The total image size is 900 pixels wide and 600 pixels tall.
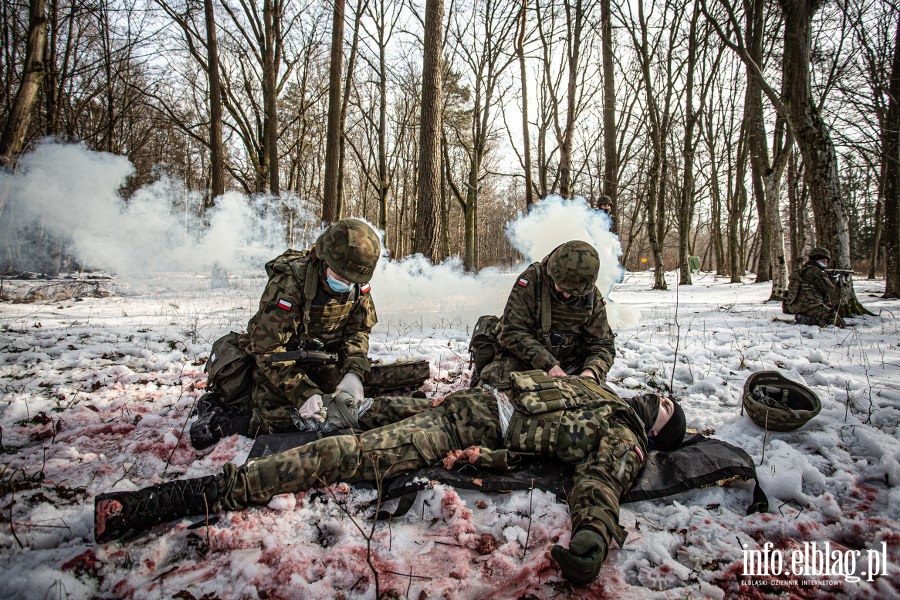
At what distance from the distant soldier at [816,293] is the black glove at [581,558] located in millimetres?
6946

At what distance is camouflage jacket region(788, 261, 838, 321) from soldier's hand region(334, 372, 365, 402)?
7.16m

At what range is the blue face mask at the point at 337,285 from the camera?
3.04 metres

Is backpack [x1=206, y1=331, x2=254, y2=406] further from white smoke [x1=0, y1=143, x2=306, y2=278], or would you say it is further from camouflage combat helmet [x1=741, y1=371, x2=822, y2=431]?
white smoke [x1=0, y1=143, x2=306, y2=278]

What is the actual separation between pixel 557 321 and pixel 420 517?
2100 mm

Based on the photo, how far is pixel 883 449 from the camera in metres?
2.44

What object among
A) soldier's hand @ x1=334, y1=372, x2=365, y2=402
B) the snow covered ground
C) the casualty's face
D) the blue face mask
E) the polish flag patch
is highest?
the blue face mask

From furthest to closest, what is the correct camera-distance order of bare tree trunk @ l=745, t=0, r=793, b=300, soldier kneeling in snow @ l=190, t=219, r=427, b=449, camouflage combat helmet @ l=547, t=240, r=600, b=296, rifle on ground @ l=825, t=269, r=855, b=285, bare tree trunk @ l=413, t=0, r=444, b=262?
1. bare tree trunk @ l=745, t=0, r=793, b=300
2. bare tree trunk @ l=413, t=0, r=444, b=262
3. rifle on ground @ l=825, t=269, r=855, b=285
4. camouflage combat helmet @ l=547, t=240, r=600, b=296
5. soldier kneeling in snow @ l=190, t=219, r=427, b=449


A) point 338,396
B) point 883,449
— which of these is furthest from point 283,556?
point 883,449

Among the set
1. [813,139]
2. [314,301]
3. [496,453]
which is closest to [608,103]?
[813,139]

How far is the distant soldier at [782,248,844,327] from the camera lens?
636 centimetres

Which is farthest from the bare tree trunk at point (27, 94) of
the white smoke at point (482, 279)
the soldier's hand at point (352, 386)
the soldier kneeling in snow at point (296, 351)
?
the soldier's hand at point (352, 386)

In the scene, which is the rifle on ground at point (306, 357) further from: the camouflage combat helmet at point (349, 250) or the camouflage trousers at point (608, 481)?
the camouflage trousers at point (608, 481)

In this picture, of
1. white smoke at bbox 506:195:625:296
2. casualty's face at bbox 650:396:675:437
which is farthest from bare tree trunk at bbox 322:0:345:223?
casualty's face at bbox 650:396:675:437

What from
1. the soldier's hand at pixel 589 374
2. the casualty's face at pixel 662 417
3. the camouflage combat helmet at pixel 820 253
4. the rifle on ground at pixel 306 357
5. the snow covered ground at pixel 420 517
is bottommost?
the snow covered ground at pixel 420 517
